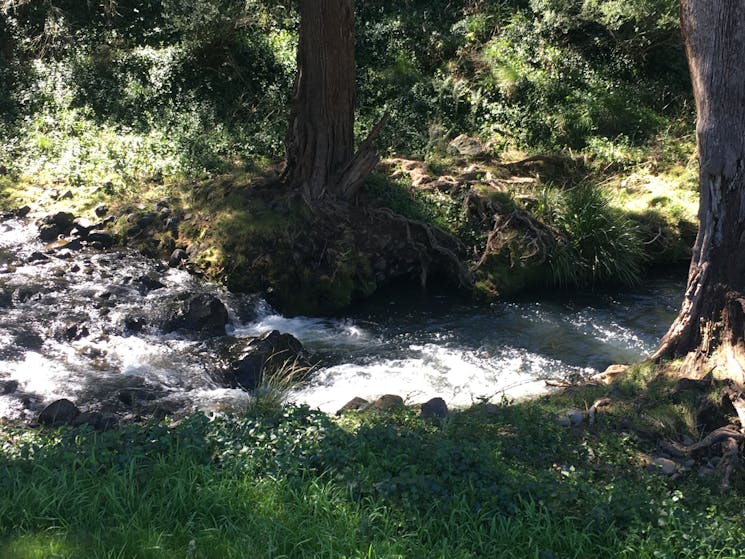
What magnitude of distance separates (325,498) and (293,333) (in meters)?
5.56

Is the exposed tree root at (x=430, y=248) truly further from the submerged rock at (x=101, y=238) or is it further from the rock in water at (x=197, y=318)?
the submerged rock at (x=101, y=238)

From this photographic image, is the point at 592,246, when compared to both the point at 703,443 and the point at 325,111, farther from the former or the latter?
the point at 703,443

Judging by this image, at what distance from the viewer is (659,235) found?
12.4 meters

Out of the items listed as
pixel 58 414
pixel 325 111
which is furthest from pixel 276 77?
pixel 58 414

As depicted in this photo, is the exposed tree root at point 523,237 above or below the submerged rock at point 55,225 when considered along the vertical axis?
above

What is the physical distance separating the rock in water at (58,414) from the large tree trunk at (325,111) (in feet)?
17.6

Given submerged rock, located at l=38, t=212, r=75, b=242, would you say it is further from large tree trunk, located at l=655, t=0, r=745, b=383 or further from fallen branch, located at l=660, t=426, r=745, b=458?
fallen branch, located at l=660, t=426, r=745, b=458

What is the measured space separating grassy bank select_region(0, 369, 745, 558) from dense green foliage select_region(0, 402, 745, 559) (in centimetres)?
1

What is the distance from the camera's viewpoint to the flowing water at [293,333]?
8.32 metres

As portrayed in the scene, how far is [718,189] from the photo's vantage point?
739 cm

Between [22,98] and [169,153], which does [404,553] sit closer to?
[169,153]

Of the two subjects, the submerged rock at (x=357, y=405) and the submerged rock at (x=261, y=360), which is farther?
the submerged rock at (x=261, y=360)

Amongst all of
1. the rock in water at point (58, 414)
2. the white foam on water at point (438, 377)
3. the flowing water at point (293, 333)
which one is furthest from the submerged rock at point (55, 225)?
the rock in water at point (58, 414)

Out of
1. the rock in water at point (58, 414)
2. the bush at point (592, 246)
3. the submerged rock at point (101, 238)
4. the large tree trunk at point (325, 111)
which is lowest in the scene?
the rock in water at point (58, 414)
